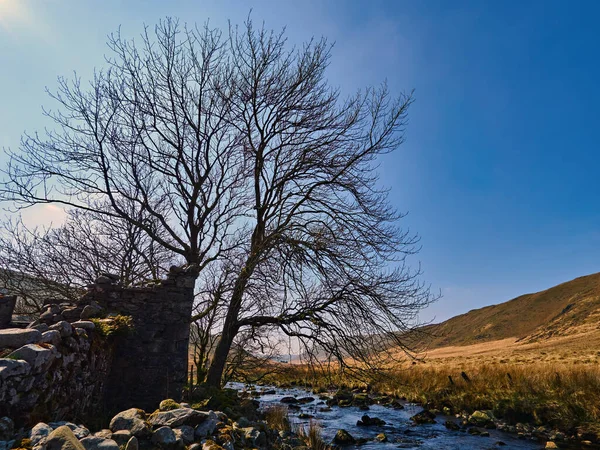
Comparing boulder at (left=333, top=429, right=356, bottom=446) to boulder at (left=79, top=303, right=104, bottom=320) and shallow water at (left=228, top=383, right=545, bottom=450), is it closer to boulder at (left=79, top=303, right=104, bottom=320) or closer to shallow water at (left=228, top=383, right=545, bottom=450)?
shallow water at (left=228, top=383, right=545, bottom=450)

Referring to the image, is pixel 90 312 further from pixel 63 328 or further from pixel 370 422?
pixel 370 422

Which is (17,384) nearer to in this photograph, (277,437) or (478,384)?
(277,437)

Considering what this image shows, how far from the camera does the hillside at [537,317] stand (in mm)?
49988

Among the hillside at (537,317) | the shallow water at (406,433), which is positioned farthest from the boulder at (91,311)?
the hillside at (537,317)

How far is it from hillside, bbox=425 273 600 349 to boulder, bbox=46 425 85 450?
51.7 meters

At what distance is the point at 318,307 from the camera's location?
10.3 meters

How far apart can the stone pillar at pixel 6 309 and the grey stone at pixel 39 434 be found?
4.21 m

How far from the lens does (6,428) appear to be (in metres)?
4.06

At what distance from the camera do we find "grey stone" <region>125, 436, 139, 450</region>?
433 centimetres

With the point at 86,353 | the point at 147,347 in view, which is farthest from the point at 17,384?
the point at 147,347

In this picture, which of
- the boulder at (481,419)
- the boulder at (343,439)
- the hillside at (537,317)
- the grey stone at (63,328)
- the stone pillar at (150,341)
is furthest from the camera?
the hillside at (537,317)

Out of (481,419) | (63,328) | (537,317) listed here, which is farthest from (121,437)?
(537,317)

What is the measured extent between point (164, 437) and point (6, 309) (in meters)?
4.95

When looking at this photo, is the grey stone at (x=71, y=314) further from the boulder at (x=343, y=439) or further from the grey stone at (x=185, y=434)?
the boulder at (x=343, y=439)
